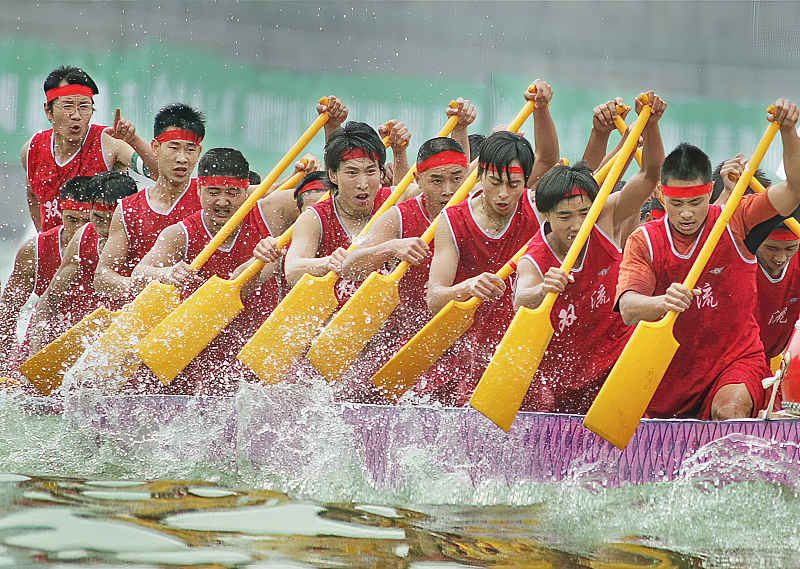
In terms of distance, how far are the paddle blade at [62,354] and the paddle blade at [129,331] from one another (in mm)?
147

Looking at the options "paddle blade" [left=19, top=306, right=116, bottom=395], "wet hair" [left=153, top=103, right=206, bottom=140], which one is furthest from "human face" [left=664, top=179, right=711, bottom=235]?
"paddle blade" [left=19, top=306, right=116, bottom=395]

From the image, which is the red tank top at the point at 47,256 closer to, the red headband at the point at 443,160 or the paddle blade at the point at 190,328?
the paddle blade at the point at 190,328

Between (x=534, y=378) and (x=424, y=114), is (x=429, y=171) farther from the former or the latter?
(x=424, y=114)

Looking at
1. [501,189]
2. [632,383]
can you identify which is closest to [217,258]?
[501,189]

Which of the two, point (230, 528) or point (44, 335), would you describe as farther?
point (44, 335)

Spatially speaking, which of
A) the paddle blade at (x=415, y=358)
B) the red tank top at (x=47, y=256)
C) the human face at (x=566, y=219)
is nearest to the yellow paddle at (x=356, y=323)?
the paddle blade at (x=415, y=358)

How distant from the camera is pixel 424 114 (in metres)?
5.88

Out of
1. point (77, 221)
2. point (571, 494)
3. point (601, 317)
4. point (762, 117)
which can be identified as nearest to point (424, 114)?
point (762, 117)

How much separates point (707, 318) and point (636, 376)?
1.00 ft

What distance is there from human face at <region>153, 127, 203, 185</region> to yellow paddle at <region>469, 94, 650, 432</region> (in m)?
1.46

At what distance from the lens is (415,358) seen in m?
2.30

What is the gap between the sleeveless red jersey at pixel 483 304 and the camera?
2367 mm

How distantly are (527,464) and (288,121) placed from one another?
425 centimetres

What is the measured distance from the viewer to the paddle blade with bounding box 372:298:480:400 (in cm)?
228
